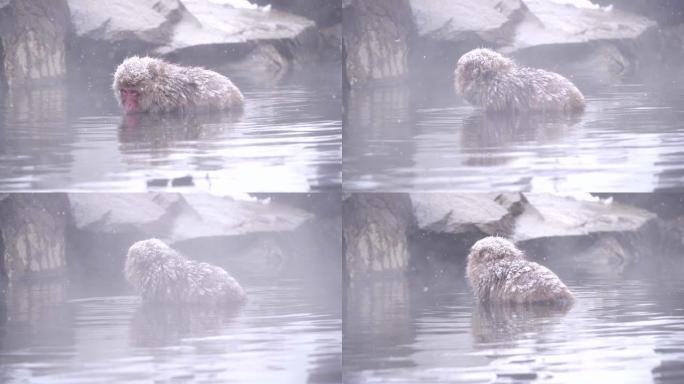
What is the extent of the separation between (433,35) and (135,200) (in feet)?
3.53

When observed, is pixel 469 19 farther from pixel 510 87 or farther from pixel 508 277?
pixel 508 277

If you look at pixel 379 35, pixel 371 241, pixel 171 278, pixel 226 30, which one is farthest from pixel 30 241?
pixel 379 35

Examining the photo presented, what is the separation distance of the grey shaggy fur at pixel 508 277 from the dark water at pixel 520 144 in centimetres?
21

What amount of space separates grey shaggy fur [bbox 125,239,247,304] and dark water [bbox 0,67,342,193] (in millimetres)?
214

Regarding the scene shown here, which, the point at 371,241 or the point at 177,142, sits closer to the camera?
the point at 177,142

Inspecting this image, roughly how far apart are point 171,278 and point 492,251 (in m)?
1.02

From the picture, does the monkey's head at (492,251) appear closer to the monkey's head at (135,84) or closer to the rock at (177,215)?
the rock at (177,215)

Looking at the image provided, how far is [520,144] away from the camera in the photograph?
2963mm

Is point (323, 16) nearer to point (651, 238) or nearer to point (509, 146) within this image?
point (509, 146)

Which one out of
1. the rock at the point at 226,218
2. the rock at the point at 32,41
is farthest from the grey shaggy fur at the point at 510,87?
the rock at the point at 32,41

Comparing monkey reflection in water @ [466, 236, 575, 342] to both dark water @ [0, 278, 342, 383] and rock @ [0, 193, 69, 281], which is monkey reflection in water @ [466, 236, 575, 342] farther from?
rock @ [0, 193, 69, 281]

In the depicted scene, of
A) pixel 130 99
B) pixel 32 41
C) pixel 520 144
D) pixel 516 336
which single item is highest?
pixel 32 41

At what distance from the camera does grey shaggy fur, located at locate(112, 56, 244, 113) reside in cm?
299

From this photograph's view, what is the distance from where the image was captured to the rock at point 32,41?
3.03 meters
